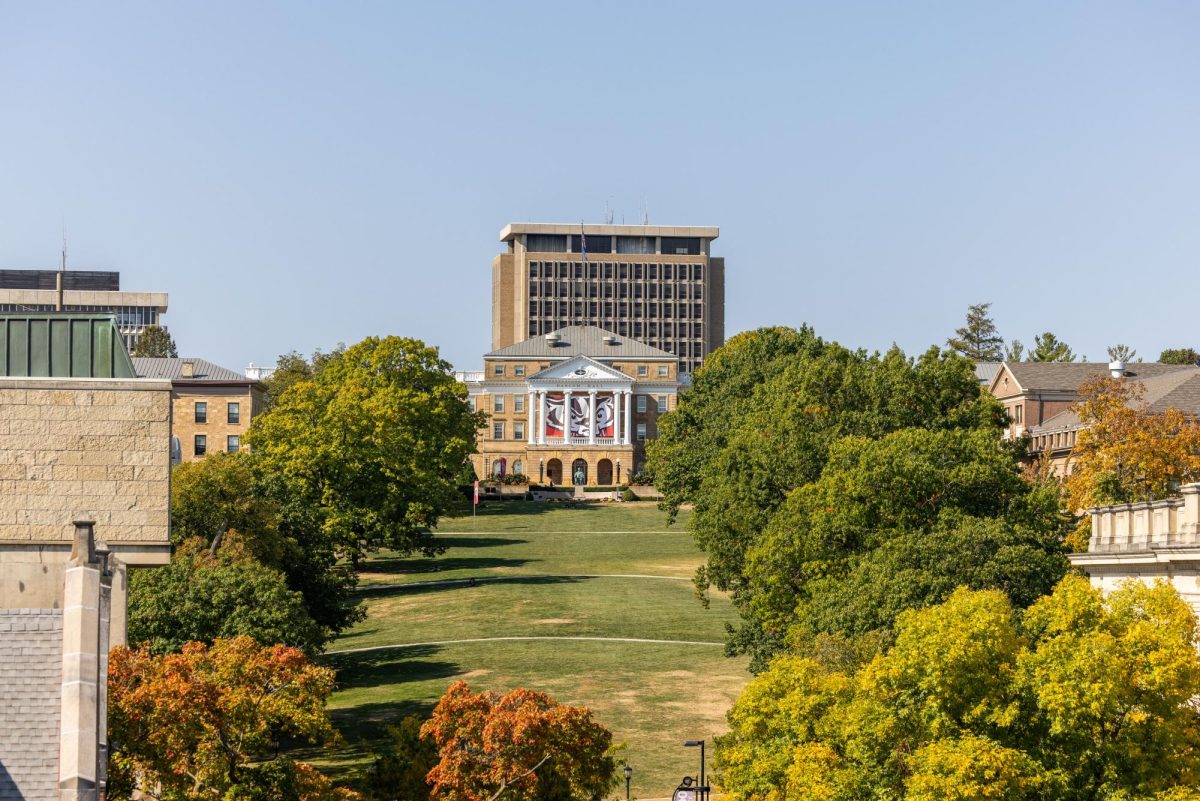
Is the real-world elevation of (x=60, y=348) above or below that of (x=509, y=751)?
above

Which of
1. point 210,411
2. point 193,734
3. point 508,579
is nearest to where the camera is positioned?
point 193,734

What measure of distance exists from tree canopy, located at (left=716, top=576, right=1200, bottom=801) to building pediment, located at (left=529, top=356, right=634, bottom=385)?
152114 mm

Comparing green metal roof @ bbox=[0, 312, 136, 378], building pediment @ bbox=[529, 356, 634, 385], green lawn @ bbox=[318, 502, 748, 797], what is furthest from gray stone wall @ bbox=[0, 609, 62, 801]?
building pediment @ bbox=[529, 356, 634, 385]

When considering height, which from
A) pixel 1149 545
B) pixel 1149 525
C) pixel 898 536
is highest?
pixel 1149 525

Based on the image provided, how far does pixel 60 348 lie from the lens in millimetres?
33250

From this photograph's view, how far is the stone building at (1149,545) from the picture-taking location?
40.4 meters

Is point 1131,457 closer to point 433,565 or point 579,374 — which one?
point 433,565

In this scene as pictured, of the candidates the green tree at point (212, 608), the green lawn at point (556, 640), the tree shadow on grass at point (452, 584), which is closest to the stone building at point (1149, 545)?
the green lawn at point (556, 640)

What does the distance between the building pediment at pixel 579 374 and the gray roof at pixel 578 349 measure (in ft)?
6.18

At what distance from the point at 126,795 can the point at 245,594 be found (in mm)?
23506

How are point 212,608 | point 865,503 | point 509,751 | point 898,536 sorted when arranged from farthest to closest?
point 865,503, point 212,608, point 898,536, point 509,751

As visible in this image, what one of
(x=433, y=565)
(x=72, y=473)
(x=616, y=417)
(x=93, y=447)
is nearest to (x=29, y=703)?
(x=72, y=473)

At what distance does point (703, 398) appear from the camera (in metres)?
108

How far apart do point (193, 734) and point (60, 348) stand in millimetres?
8244
